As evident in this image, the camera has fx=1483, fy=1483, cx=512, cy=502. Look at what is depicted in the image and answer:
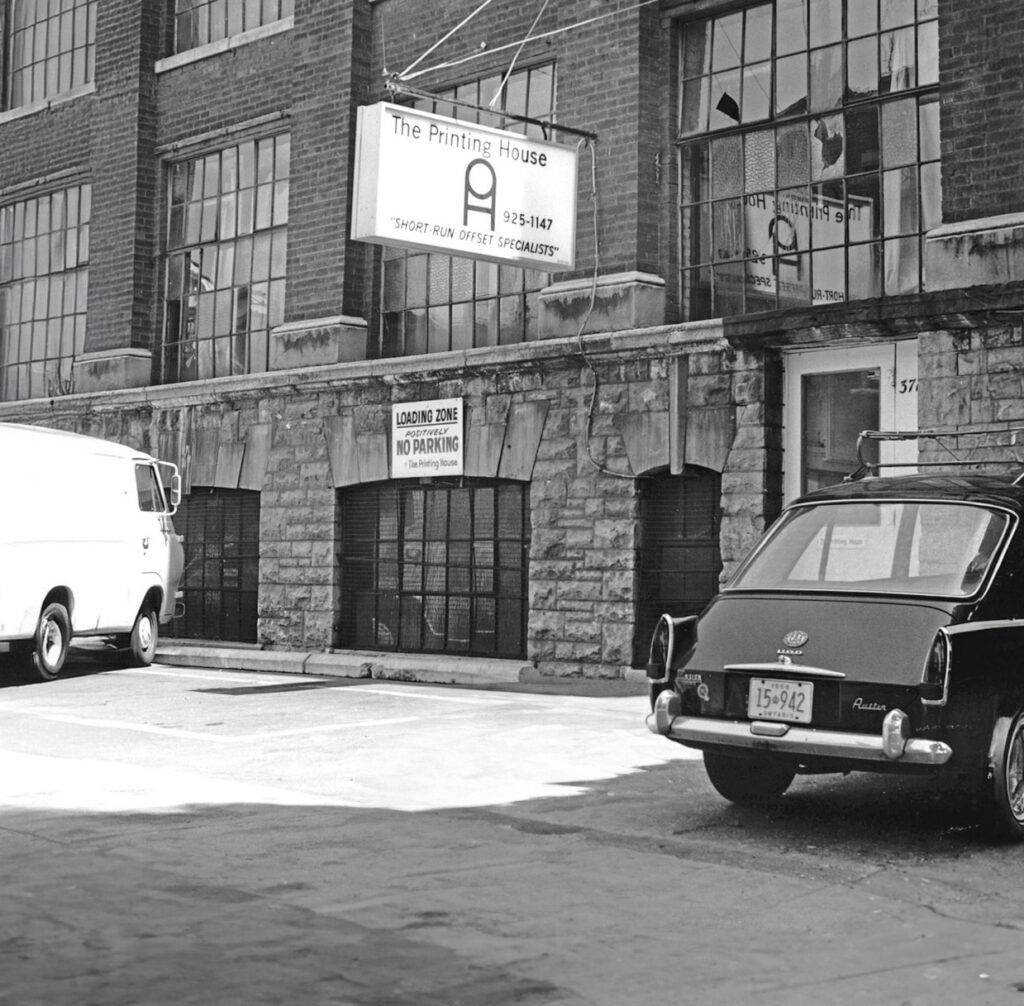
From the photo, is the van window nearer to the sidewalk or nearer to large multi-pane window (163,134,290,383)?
the sidewalk

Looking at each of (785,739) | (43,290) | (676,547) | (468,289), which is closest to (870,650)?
(785,739)

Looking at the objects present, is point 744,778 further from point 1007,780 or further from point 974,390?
point 974,390

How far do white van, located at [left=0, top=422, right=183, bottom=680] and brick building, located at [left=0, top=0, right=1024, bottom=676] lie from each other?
1716mm

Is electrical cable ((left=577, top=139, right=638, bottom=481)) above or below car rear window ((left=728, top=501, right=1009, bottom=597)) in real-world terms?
above

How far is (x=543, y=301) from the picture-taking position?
53.6 feet

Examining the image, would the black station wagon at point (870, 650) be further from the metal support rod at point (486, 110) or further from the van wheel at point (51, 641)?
the van wheel at point (51, 641)

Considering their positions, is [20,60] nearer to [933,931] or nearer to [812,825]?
[812,825]

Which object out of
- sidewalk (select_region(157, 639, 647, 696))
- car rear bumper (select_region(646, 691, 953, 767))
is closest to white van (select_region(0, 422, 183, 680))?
sidewalk (select_region(157, 639, 647, 696))

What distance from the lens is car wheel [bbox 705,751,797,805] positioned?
7988 millimetres

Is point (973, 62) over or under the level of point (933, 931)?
over

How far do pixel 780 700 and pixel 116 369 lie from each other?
54.1 feet

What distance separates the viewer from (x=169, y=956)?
193 inches

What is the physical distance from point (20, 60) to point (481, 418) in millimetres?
12444

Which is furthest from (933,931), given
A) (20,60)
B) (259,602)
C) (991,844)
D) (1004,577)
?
(20,60)
